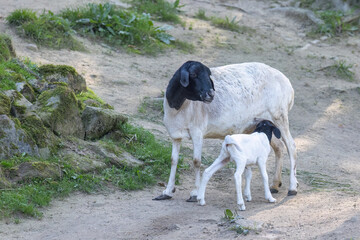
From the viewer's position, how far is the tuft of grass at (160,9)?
15.7 meters

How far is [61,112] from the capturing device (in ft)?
28.1

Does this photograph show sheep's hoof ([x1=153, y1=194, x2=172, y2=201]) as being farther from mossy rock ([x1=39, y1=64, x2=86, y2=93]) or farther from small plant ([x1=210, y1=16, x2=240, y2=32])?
small plant ([x1=210, y1=16, x2=240, y2=32])

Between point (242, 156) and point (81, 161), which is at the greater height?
point (242, 156)

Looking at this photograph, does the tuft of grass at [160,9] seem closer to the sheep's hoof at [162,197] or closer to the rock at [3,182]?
the sheep's hoof at [162,197]

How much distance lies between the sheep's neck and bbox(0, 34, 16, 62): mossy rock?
357 centimetres

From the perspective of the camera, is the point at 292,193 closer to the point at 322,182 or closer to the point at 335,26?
the point at 322,182

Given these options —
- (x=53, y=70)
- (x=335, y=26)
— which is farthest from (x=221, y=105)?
(x=335, y=26)

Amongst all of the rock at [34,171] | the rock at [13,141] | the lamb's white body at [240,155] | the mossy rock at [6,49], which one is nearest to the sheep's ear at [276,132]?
the lamb's white body at [240,155]

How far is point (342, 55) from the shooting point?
1573cm

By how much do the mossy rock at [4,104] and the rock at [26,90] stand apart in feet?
2.38

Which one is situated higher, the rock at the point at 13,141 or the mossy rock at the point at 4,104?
the mossy rock at the point at 4,104

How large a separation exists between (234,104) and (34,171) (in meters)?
2.81

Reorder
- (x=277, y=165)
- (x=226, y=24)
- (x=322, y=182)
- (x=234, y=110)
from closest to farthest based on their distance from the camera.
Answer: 1. (x=234, y=110)
2. (x=277, y=165)
3. (x=322, y=182)
4. (x=226, y=24)

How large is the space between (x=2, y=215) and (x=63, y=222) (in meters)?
0.68
